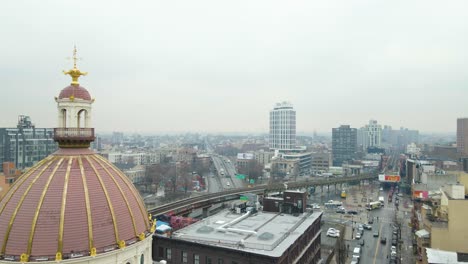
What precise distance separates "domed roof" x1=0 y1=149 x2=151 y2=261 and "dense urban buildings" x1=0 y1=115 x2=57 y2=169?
357ft

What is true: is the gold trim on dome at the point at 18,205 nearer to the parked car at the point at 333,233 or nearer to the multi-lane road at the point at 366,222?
the multi-lane road at the point at 366,222

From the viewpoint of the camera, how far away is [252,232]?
1612 inches

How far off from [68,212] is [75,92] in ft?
27.2

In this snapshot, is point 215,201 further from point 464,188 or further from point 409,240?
point 464,188

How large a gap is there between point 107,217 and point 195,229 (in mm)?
23398

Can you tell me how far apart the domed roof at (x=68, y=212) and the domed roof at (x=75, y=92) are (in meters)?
3.68

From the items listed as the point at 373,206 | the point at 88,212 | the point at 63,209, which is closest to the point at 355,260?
the point at 373,206

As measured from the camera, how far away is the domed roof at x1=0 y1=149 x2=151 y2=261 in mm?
19797

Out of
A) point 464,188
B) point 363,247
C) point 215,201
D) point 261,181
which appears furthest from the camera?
point 261,181

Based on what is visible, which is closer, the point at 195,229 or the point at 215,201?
the point at 195,229

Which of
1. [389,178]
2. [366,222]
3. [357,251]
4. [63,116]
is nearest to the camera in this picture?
[63,116]

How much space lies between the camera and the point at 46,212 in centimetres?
2039

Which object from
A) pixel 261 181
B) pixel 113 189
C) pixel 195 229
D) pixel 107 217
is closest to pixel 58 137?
pixel 113 189

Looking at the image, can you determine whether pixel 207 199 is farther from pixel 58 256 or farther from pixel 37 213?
pixel 58 256
